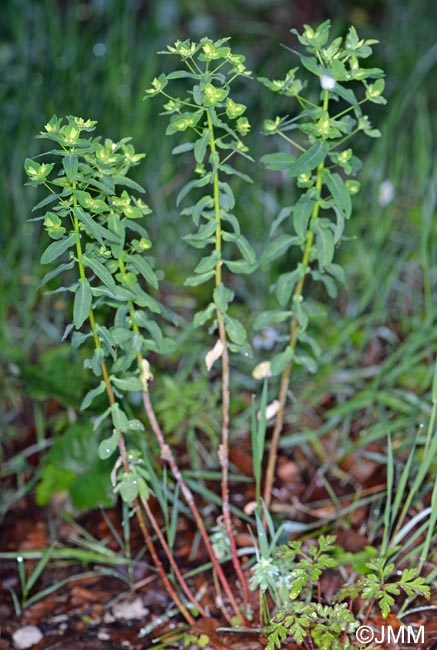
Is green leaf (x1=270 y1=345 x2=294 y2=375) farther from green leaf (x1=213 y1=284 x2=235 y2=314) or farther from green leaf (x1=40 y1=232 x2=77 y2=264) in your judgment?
green leaf (x1=40 y1=232 x2=77 y2=264)

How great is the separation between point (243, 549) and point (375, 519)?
36cm

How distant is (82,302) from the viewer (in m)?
1.39

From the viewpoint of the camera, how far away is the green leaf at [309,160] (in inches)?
58.5

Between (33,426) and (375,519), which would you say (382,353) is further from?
(33,426)

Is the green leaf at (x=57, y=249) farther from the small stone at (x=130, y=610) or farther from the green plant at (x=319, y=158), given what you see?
the small stone at (x=130, y=610)

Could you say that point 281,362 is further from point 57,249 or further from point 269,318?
point 57,249

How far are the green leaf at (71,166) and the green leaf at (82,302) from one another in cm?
19

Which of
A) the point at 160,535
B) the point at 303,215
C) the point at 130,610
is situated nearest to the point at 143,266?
the point at 303,215

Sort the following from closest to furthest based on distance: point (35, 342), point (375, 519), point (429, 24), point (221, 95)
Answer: point (221, 95)
point (375, 519)
point (35, 342)
point (429, 24)

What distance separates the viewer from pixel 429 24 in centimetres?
351

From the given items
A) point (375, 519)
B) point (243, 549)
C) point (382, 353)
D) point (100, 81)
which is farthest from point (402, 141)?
point (243, 549)

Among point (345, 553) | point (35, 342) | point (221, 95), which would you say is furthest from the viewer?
point (35, 342)

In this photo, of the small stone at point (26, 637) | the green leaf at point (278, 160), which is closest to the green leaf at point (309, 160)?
the green leaf at point (278, 160)

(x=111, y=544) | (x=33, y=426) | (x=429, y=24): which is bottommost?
(x=111, y=544)
